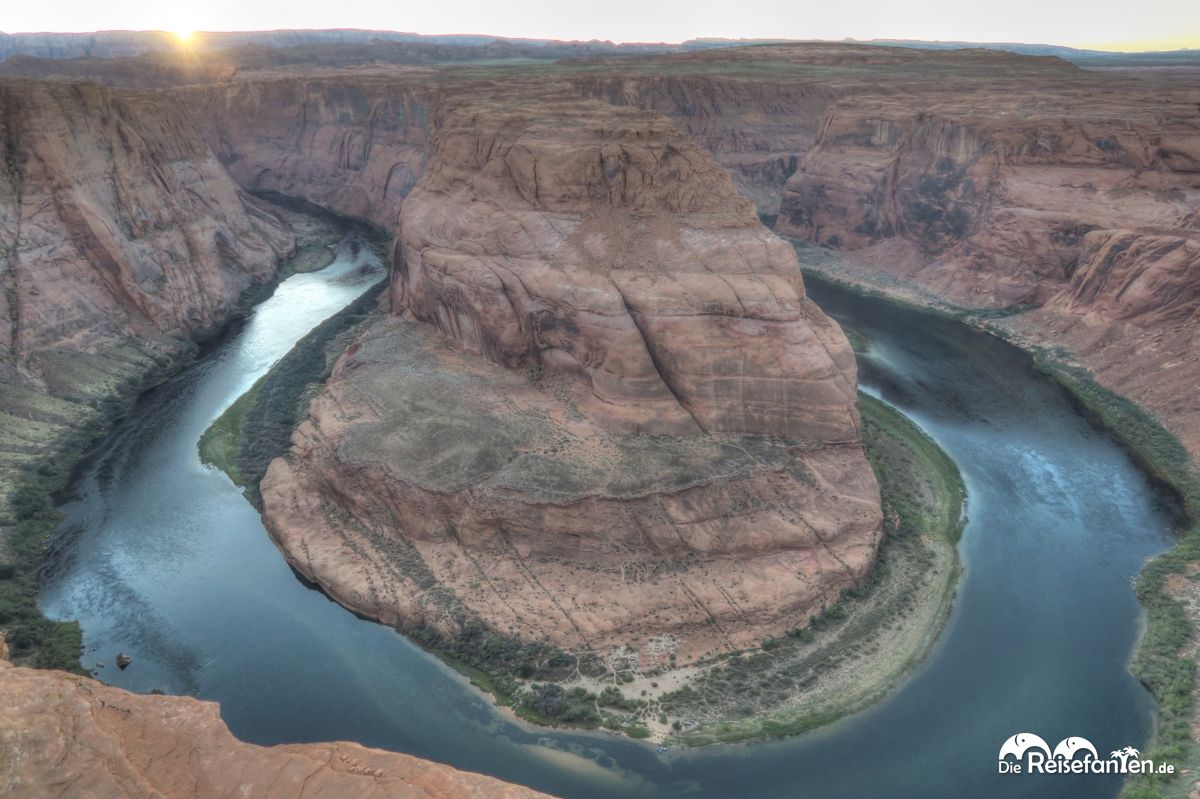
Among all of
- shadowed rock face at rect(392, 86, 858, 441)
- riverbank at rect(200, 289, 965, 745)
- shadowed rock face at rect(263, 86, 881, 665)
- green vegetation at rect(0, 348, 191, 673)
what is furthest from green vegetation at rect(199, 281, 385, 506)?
riverbank at rect(200, 289, 965, 745)

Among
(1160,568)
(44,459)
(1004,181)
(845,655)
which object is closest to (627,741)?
(845,655)

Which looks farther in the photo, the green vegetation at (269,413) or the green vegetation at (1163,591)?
the green vegetation at (269,413)

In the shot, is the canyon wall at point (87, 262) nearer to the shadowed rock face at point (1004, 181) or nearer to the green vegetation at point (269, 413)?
the green vegetation at point (269, 413)

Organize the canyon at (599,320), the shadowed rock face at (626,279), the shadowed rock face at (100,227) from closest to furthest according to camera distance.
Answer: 1. the canyon at (599,320)
2. the shadowed rock face at (626,279)
3. the shadowed rock face at (100,227)

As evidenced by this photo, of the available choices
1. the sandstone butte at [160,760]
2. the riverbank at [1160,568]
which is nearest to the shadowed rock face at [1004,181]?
the riverbank at [1160,568]

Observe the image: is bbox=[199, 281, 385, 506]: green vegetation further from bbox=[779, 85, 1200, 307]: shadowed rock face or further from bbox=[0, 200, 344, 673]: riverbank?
bbox=[779, 85, 1200, 307]: shadowed rock face
